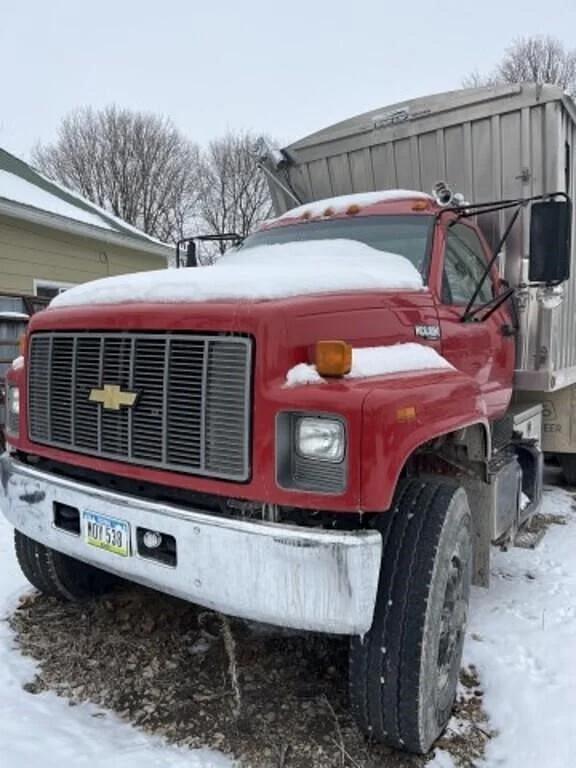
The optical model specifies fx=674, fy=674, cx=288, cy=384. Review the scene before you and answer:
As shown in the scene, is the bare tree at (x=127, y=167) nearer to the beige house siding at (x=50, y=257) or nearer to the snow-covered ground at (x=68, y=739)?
the beige house siding at (x=50, y=257)

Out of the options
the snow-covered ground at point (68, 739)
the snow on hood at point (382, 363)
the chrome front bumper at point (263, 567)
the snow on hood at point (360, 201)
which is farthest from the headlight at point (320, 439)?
the snow on hood at point (360, 201)

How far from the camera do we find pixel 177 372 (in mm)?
2551

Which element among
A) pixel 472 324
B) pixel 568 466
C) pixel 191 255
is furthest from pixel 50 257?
pixel 472 324

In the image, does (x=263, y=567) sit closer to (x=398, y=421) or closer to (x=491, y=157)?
(x=398, y=421)

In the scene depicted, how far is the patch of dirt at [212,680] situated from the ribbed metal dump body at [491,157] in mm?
2566

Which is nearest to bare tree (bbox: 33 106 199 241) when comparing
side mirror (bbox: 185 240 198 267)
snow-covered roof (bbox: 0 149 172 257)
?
snow-covered roof (bbox: 0 149 172 257)

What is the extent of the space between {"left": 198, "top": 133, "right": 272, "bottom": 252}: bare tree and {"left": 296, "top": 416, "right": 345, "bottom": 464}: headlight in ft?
125

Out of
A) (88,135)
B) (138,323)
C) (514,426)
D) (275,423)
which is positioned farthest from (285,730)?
(88,135)

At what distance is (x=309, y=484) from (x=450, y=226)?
84.2 inches

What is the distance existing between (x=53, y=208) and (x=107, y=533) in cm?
1021

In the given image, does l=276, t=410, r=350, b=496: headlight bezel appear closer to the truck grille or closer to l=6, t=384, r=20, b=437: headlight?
the truck grille

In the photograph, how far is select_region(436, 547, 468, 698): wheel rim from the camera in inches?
108

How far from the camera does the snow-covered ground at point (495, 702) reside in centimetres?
257

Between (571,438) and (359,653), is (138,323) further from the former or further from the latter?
(571,438)
